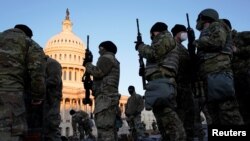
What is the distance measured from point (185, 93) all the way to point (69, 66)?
83.0 metres

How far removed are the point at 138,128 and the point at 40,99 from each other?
328 inches

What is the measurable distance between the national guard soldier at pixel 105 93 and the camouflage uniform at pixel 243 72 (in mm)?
2298

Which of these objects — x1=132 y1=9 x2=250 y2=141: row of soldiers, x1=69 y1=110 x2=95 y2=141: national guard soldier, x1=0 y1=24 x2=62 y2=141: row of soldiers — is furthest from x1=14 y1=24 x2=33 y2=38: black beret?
x1=69 y1=110 x2=95 y2=141: national guard soldier

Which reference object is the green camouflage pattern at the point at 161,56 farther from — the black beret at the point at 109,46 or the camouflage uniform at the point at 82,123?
the camouflage uniform at the point at 82,123

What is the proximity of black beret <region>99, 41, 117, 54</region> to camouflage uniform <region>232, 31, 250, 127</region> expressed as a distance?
2.40 meters

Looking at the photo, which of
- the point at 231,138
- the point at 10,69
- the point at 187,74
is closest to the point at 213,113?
the point at 187,74

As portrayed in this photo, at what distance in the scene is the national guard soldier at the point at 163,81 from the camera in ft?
16.2

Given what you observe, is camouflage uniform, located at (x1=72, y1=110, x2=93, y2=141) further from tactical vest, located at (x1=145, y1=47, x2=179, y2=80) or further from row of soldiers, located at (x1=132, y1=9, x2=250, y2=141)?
tactical vest, located at (x1=145, y1=47, x2=179, y2=80)

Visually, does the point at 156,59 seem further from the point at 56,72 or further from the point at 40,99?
the point at 56,72

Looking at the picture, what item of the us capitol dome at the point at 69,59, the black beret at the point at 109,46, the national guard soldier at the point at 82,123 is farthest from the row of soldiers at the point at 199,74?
the us capitol dome at the point at 69,59

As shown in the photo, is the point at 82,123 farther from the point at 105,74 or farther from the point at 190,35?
the point at 190,35

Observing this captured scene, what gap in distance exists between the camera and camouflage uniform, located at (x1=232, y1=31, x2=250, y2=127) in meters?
6.15

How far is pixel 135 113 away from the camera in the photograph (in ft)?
41.7

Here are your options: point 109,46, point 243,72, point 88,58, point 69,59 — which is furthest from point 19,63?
point 69,59
